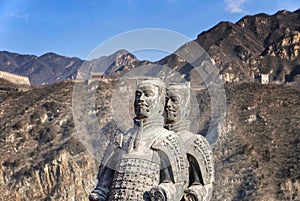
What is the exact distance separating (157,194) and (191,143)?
4.29 ft

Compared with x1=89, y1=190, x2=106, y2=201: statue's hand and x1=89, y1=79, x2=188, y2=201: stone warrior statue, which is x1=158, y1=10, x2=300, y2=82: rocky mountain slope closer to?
x1=89, y1=79, x2=188, y2=201: stone warrior statue

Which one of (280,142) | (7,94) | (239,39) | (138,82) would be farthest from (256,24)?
(138,82)

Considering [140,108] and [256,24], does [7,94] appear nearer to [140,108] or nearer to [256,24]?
[140,108]

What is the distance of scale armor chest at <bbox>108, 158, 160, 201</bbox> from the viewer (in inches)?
287

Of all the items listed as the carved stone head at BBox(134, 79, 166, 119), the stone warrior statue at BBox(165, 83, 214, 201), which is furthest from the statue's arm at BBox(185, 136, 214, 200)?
the carved stone head at BBox(134, 79, 166, 119)

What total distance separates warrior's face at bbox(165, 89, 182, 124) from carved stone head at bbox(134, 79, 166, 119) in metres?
0.68

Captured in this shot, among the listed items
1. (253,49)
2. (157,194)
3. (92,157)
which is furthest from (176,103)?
(253,49)

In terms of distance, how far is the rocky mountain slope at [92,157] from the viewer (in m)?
56.2

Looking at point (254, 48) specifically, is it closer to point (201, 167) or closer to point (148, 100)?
point (201, 167)

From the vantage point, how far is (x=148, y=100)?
766cm

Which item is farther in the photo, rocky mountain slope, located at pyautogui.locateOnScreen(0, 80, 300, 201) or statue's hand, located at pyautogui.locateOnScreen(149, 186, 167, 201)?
rocky mountain slope, located at pyautogui.locateOnScreen(0, 80, 300, 201)

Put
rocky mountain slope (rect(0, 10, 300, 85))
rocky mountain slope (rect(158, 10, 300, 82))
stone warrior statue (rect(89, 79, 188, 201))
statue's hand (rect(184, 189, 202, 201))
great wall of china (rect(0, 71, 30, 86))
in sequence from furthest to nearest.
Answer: rocky mountain slope (rect(158, 10, 300, 82))
rocky mountain slope (rect(0, 10, 300, 85))
great wall of china (rect(0, 71, 30, 86))
statue's hand (rect(184, 189, 202, 201))
stone warrior statue (rect(89, 79, 188, 201))

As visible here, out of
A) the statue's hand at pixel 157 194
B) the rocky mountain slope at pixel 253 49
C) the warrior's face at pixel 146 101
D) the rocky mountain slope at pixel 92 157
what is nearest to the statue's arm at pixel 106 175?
the warrior's face at pixel 146 101

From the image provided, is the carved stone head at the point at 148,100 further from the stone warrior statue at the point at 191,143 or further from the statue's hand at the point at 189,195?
the statue's hand at the point at 189,195
